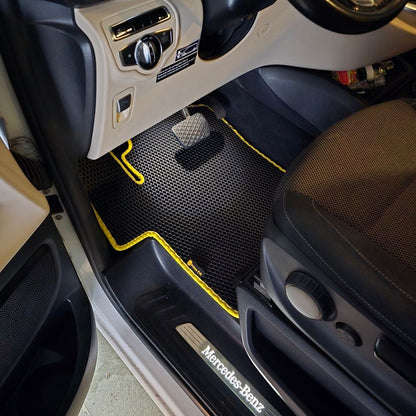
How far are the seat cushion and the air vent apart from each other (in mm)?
327

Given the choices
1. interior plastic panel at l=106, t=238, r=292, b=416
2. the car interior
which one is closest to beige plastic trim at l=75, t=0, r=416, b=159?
the car interior

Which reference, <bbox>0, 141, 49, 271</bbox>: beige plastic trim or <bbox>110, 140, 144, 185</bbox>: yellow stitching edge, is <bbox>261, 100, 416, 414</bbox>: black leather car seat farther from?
<bbox>110, 140, 144, 185</bbox>: yellow stitching edge

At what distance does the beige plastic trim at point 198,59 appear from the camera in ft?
2.24

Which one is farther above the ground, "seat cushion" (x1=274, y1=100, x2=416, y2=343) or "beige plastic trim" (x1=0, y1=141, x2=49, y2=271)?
"beige plastic trim" (x1=0, y1=141, x2=49, y2=271)

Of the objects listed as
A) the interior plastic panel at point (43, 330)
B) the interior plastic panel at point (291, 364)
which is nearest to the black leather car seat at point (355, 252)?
the interior plastic panel at point (291, 364)

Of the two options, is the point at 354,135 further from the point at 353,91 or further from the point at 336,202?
the point at 353,91

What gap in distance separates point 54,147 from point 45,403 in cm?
48

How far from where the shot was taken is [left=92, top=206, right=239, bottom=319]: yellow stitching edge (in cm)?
105

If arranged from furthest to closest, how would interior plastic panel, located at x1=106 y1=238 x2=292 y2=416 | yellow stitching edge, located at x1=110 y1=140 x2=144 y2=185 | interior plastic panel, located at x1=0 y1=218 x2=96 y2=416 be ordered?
yellow stitching edge, located at x1=110 y1=140 x2=144 y2=185
interior plastic panel, located at x1=106 y1=238 x2=292 y2=416
interior plastic panel, located at x1=0 y1=218 x2=96 y2=416

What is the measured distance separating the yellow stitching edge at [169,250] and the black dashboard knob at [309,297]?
0.36 m

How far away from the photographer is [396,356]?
2.02 ft

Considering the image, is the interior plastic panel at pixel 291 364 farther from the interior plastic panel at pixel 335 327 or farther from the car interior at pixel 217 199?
the interior plastic panel at pixel 335 327

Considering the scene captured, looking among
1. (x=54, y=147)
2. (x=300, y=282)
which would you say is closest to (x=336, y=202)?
(x=300, y=282)

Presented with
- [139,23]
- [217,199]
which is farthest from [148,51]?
[217,199]
